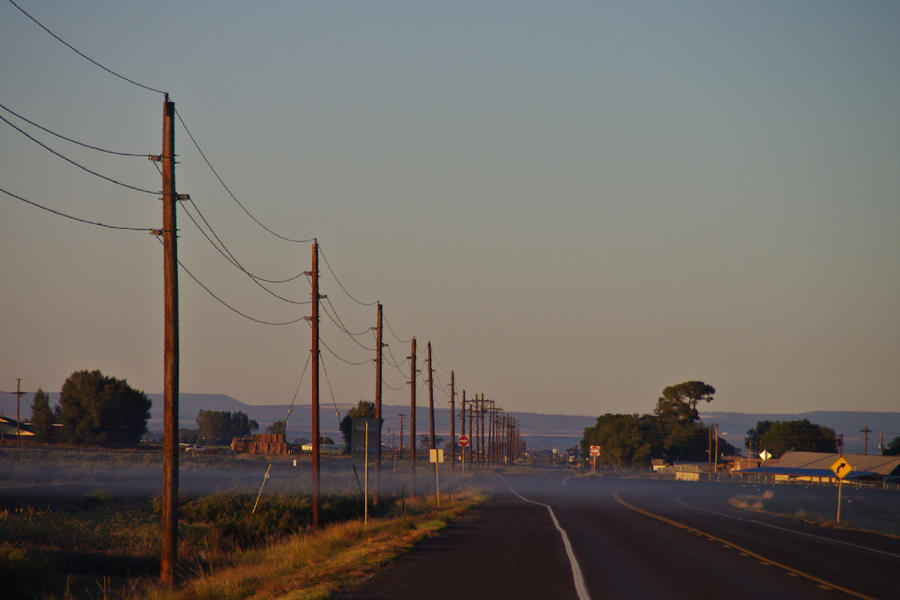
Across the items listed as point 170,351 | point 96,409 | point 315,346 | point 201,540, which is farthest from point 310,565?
point 96,409

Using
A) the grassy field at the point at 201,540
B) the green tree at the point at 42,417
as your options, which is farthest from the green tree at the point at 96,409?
the grassy field at the point at 201,540

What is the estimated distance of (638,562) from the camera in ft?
72.6

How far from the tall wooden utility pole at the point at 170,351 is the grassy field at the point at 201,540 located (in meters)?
1.10

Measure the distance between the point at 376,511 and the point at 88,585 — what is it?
71.6 ft

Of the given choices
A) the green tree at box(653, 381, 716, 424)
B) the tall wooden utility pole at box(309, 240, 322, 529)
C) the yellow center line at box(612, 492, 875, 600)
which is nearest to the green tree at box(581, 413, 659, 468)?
the green tree at box(653, 381, 716, 424)

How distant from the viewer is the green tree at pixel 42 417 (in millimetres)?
116875

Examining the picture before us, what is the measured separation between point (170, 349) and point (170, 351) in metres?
0.04

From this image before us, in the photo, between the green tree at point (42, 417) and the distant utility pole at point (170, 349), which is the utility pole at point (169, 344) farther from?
the green tree at point (42, 417)

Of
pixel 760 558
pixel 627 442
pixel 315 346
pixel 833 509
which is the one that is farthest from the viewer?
pixel 627 442

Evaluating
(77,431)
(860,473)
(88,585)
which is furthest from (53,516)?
(860,473)

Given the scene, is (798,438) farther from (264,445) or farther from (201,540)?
(201,540)

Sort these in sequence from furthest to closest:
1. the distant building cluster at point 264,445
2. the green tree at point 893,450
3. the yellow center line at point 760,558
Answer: the distant building cluster at point 264,445 < the green tree at point 893,450 < the yellow center line at point 760,558

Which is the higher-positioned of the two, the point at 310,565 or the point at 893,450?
the point at 310,565

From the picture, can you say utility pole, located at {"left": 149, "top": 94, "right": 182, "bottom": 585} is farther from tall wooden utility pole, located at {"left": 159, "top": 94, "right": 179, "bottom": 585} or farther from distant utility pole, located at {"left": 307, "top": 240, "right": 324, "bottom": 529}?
distant utility pole, located at {"left": 307, "top": 240, "right": 324, "bottom": 529}
